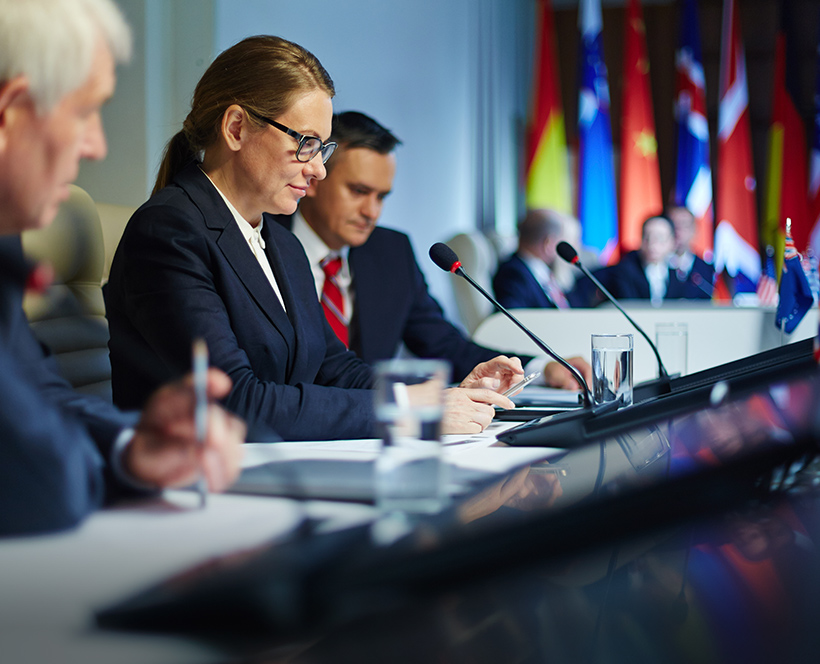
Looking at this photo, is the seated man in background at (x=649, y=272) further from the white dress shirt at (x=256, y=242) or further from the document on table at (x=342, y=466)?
the document on table at (x=342, y=466)

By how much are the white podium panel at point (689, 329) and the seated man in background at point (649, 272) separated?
7.07ft

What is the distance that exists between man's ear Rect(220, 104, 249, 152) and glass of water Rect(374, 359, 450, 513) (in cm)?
77

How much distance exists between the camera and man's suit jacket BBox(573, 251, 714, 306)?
411 centimetres

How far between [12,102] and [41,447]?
254mm

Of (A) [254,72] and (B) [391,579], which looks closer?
(B) [391,579]

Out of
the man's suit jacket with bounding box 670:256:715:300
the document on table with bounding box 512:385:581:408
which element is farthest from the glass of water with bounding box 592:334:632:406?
the man's suit jacket with bounding box 670:256:715:300

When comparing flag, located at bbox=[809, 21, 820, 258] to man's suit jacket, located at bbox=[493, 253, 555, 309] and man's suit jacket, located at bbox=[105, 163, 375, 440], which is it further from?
man's suit jacket, located at bbox=[105, 163, 375, 440]

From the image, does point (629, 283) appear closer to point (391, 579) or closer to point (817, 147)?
point (817, 147)

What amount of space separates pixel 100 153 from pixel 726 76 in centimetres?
542

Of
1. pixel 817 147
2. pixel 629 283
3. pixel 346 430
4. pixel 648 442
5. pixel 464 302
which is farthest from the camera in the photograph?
pixel 817 147

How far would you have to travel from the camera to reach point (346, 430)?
1043 millimetres

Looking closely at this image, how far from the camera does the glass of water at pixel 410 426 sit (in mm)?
603

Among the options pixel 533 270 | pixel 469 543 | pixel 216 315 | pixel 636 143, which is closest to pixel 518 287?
pixel 533 270

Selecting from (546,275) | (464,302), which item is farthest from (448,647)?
(546,275)
